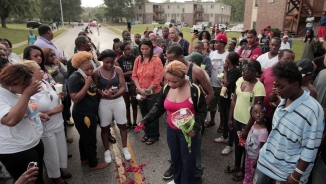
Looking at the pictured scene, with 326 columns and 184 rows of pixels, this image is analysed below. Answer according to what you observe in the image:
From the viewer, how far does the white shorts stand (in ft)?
13.3

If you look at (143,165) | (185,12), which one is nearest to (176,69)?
(143,165)

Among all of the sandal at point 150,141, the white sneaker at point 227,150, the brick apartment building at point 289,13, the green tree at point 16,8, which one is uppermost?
the green tree at point 16,8

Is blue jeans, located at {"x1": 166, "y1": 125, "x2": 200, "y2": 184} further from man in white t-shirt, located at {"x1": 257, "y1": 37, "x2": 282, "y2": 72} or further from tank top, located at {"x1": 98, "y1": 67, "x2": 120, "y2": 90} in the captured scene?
man in white t-shirt, located at {"x1": 257, "y1": 37, "x2": 282, "y2": 72}

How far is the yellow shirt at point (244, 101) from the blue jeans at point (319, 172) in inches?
47.4

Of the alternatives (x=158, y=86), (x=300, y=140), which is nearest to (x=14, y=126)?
(x=158, y=86)

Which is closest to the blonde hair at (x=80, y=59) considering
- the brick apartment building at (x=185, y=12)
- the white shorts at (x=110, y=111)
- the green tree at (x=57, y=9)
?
the white shorts at (x=110, y=111)

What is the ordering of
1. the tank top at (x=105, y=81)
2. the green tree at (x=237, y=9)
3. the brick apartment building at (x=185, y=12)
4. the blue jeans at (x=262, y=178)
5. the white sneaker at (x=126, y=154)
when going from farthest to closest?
the green tree at (x=237, y=9)
the brick apartment building at (x=185, y=12)
the white sneaker at (x=126, y=154)
the tank top at (x=105, y=81)
the blue jeans at (x=262, y=178)

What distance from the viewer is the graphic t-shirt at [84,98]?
11.7ft

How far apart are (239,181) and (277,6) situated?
22970 millimetres

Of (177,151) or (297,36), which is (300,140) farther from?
(297,36)

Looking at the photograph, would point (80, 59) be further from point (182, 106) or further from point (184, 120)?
point (184, 120)

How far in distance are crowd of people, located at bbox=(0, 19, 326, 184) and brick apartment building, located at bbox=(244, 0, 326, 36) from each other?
18062 mm

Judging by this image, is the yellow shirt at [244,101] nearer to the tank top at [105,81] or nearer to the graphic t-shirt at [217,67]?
the graphic t-shirt at [217,67]

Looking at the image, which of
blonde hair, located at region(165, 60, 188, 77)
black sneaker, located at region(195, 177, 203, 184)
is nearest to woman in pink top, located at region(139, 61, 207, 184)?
blonde hair, located at region(165, 60, 188, 77)
